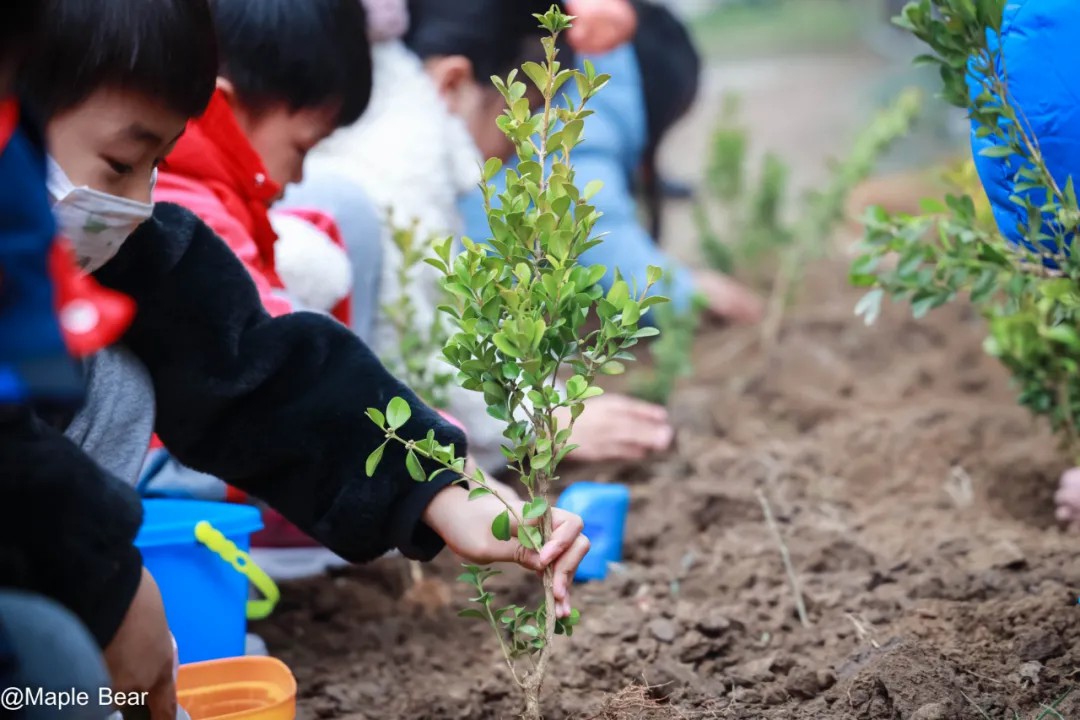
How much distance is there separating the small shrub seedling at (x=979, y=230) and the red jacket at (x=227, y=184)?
1.06 m

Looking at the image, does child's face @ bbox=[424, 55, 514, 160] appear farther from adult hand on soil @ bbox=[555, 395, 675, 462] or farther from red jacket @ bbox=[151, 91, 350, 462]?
red jacket @ bbox=[151, 91, 350, 462]

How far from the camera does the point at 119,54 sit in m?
1.53

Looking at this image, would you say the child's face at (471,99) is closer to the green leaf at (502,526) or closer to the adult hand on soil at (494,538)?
the adult hand on soil at (494,538)

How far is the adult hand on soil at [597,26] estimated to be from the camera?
385cm

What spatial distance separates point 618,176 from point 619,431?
1.58 m

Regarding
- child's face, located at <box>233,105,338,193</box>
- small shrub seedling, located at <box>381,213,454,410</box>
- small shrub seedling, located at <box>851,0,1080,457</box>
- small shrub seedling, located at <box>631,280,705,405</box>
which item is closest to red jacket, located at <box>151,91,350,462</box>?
child's face, located at <box>233,105,338,193</box>

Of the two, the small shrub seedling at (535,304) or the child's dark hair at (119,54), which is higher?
the child's dark hair at (119,54)

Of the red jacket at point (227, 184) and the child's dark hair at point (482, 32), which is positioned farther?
the child's dark hair at point (482, 32)

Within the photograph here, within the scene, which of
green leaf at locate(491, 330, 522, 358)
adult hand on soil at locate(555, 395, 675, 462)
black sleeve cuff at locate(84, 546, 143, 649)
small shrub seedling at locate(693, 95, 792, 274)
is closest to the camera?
black sleeve cuff at locate(84, 546, 143, 649)

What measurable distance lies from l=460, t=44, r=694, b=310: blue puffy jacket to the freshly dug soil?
64 cm

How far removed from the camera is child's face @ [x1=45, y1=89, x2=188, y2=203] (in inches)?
59.4

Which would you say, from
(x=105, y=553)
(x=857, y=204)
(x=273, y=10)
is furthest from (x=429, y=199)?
(x=857, y=204)

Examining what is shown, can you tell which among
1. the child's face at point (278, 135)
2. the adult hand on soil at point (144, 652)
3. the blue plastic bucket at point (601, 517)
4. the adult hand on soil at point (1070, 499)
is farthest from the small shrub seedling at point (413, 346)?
the adult hand on soil at point (1070, 499)

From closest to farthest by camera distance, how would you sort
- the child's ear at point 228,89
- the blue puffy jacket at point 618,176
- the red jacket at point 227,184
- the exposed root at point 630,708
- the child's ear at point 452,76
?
1. the exposed root at point 630,708
2. the red jacket at point 227,184
3. the child's ear at point 228,89
4. the child's ear at point 452,76
5. the blue puffy jacket at point 618,176
